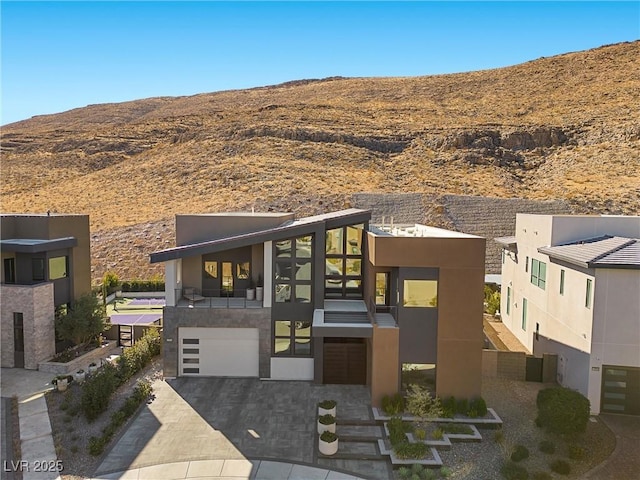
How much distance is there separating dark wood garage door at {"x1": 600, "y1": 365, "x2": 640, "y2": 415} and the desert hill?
32.5 m

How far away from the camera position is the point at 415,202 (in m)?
47.7

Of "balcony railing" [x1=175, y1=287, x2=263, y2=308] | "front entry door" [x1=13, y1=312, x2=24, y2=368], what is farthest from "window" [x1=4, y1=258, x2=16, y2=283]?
"balcony railing" [x1=175, y1=287, x2=263, y2=308]

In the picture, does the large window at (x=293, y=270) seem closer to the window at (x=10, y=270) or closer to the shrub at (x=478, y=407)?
the shrub at (x=478, y=407)

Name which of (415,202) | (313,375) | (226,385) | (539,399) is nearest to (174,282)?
(226,385)

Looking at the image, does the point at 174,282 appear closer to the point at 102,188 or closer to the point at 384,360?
the point at 384,360

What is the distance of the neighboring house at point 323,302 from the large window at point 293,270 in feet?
0.13

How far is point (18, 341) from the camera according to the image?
19.3 meters

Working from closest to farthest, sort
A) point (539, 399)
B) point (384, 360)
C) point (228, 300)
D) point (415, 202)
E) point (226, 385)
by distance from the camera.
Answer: point (539, 399), point (384, 360), point (226, 385), point (228, 300), point (415, 202)

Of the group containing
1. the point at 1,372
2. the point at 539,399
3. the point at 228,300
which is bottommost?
the point at 1,372

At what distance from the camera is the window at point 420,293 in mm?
15336

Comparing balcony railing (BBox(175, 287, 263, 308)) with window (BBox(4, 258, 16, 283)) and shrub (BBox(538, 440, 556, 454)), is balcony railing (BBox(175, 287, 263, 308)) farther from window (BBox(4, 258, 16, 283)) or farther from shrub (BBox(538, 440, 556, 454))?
shrub (BBox(538, 440, 556, 454))

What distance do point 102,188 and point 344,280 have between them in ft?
174

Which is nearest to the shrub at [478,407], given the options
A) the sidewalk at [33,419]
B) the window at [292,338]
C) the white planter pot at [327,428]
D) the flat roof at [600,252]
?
the white planter pot at [327,428]

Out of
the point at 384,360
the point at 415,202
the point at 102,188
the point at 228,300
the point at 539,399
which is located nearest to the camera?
the point at 539,399
